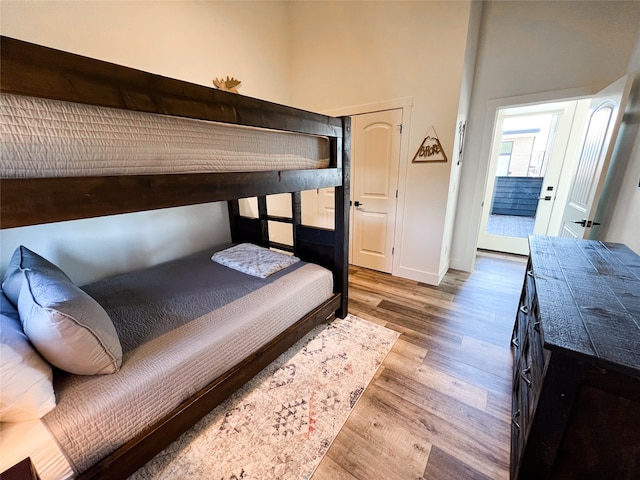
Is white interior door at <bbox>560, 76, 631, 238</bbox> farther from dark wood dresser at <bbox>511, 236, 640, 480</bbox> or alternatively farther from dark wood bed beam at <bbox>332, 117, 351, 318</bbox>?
dark wood bed beam at <bbox>332, 117, 351, 318</bbox>

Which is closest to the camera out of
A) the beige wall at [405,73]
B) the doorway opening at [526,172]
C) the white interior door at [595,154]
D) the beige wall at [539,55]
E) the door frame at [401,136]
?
the white interior door at [595,154]

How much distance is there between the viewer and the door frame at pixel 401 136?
2652mm

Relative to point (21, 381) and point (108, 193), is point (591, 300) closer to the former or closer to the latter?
point (108, 193)

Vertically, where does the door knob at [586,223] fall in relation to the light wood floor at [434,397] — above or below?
above

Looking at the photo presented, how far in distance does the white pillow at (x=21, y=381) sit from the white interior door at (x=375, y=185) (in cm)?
286

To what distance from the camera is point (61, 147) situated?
77 centimetres

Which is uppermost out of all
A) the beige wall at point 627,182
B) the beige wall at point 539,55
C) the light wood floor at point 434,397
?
the beige wall at point 539,55

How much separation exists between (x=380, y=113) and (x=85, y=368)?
3074mm

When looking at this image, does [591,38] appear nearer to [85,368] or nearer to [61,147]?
[61,147]

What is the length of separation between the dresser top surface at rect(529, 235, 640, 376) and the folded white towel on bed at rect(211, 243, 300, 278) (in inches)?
62.5

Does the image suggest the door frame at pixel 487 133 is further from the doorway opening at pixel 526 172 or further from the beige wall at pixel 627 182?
the doorway opening at pixel 526 172

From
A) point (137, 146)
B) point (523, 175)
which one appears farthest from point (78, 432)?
point (523, 175)

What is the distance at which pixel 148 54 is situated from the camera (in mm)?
2029

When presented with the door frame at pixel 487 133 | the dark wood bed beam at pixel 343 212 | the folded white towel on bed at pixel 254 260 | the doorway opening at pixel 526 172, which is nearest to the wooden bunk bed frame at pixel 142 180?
the dark wood bed beam at pixel 343 212
